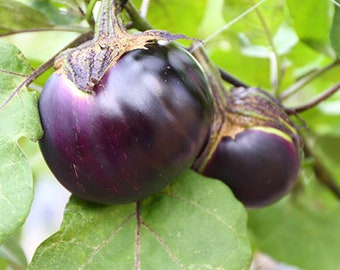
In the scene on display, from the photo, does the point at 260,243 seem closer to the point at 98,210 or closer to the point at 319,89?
the point at 319,89

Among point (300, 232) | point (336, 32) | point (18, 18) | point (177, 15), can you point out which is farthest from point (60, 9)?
point (300, 232)

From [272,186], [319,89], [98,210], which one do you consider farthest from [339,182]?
[98,210]

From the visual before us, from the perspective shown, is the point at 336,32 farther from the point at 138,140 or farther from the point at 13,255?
the point at 13,255

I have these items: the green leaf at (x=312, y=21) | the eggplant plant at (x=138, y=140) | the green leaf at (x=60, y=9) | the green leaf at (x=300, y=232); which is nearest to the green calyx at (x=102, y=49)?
the eggplant plant at (x=138, y=140)

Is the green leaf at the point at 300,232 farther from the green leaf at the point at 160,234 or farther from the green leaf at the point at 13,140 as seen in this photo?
the green leaf at the point at 13,140

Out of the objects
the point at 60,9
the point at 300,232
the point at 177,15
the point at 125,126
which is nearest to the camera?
the point at 125,126

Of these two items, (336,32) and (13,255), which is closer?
(336,32)

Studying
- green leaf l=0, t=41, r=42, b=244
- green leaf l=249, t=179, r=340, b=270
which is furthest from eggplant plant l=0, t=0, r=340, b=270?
green leaf l=249, t=179, r=340, b=270

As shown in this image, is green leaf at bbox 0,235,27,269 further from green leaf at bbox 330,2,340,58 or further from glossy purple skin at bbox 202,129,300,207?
green leaf at bbox 330,2,340,58
